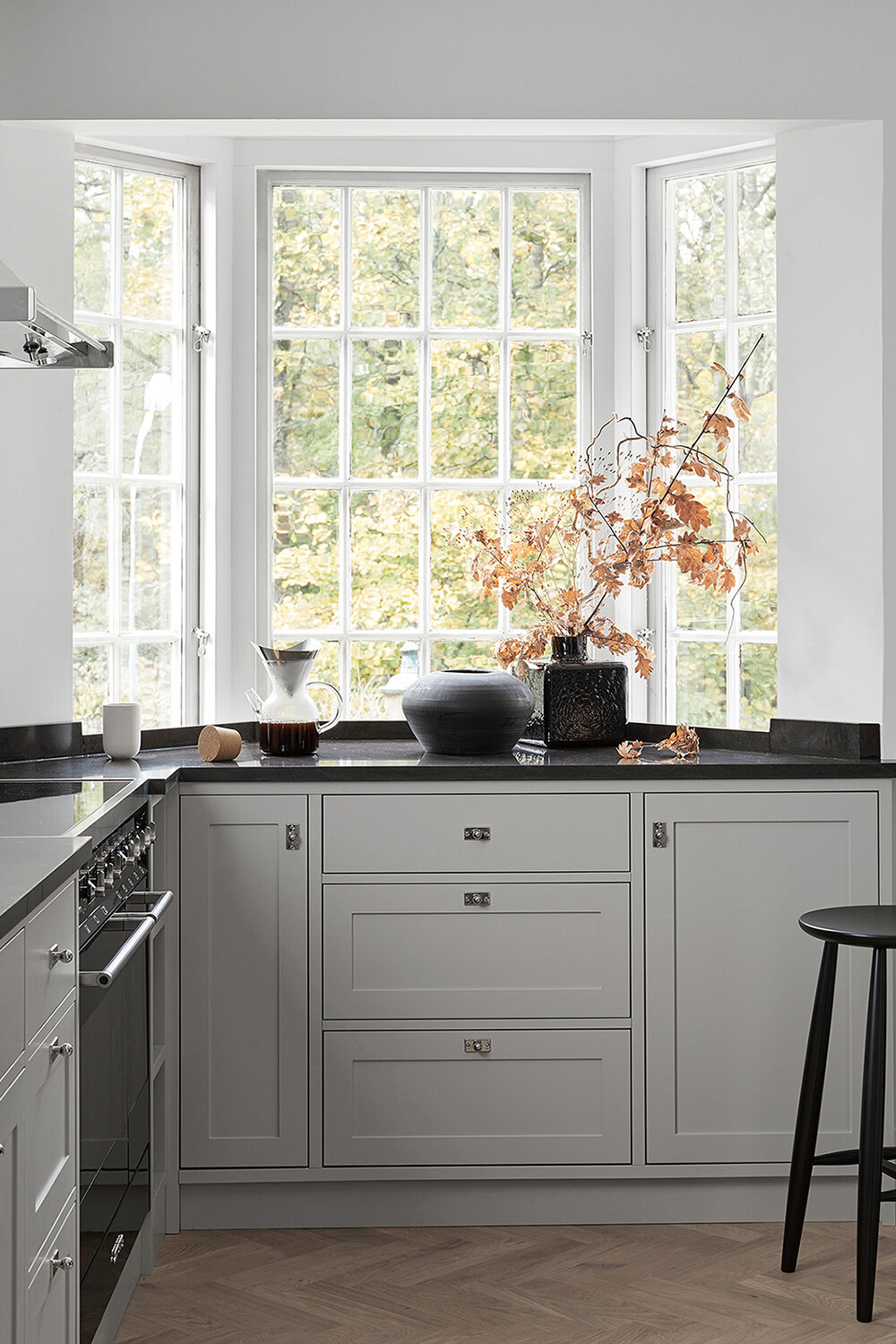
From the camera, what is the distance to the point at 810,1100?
2.59 metres

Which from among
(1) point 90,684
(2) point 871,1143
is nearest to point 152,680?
(1) point 90,684

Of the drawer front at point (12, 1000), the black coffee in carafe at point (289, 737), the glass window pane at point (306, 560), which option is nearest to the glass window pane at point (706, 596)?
the glass window pane at point (306, 560)

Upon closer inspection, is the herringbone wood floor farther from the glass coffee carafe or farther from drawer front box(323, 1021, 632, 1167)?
the glass coffee carafe

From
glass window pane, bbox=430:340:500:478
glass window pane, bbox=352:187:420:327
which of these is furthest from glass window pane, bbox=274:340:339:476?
glass window pane, bbox=430:340:500:478

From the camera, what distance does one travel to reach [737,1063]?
9.34 ft

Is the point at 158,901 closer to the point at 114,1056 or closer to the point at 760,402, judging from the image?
the point at 114,1056

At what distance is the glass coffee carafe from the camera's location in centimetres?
304

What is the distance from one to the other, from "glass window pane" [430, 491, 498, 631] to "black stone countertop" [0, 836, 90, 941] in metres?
1.77

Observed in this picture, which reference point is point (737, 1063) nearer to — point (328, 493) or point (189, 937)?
point (189, 937)

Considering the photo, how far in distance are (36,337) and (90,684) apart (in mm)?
1202

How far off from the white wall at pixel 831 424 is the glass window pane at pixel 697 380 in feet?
1.00

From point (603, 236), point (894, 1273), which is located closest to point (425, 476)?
point (603, 236)

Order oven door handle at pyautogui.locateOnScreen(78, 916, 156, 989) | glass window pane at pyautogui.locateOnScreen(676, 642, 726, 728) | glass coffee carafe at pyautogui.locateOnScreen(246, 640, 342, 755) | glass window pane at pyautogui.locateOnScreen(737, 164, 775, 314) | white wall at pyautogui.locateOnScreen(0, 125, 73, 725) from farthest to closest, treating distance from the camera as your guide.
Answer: glass window pane at pyautogui.locateOnScreen(676, 642, 726, 728) < glass window pane at pyautogui.locateOnScreen(737, 164, 775, 314) < glass coffee carafe at pyautogui.locateOnScreen(246, 640, 342, 755) < white wall at pyautogui.locateOnScreen(0, 125, 73, 725) < oven door handle at pyautogui.locateOnScreen(78, 916, 156, 989)

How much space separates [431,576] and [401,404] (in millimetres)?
473
